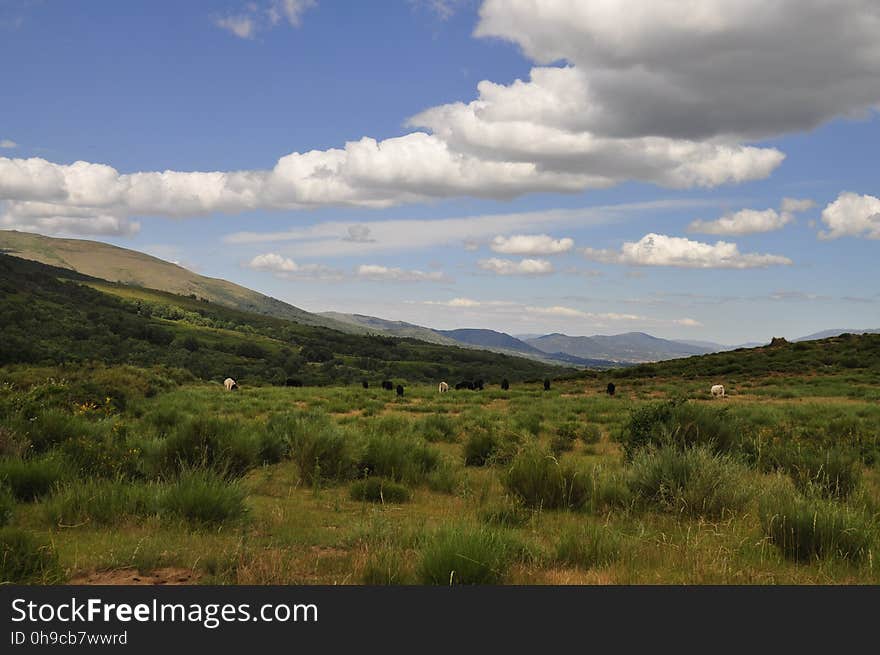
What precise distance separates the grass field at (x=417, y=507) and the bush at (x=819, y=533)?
0.02 meters

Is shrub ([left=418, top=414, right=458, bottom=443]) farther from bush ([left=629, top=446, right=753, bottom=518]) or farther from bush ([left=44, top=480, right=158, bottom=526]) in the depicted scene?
bush ([left=44, top=480, right=158, bottom=526])

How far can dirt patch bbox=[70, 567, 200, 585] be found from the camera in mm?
5012

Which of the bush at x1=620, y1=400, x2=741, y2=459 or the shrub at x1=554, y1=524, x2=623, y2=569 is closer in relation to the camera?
the shrub at x1=554, y1=524, x2=623, y2=569

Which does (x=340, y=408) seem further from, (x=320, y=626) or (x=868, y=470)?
(x=320, y=626)

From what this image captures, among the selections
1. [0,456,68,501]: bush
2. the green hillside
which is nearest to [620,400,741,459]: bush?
[0,456,68,501]: bush

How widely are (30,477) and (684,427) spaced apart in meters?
12.0

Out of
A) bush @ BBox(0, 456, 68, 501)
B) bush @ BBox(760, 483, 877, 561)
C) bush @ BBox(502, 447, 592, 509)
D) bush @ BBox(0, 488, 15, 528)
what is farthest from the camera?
bush @ BBox(502, 447, 592, 509)

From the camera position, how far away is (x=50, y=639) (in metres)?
3.77

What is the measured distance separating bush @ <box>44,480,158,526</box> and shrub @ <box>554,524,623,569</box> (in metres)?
5.04

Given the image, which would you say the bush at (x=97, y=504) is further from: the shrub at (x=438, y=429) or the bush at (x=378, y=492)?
the shrub at (x=438, y=429)

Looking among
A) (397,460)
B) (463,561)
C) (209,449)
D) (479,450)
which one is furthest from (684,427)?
(209,449)

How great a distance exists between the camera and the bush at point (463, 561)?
4.91 meters

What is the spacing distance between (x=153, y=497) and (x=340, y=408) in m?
19.1

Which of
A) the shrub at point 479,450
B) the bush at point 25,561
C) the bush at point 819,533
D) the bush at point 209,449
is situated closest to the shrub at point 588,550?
the bush at point 819,533
